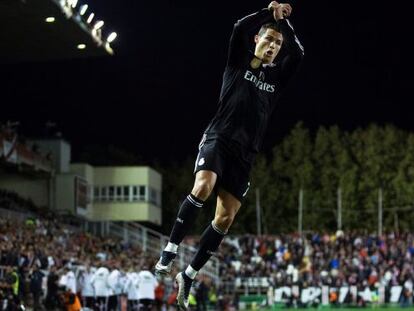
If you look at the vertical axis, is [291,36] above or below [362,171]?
below

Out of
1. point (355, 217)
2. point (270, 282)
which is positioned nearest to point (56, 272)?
point (270, 282)

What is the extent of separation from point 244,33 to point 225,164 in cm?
132

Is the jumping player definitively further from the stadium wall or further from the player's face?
the stadium wall

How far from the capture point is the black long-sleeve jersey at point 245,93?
991cm

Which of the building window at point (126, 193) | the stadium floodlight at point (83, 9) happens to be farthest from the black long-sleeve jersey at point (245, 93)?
the building window at point (126, 193)

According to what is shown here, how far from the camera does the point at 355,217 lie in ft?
278

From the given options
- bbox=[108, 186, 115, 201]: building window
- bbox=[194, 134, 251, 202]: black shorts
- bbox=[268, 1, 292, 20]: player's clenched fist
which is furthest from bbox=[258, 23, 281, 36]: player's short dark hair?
bbox=[108, 186, 115, 201]: building window

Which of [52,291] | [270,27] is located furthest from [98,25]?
[270,27]

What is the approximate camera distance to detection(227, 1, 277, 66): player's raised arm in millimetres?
9898

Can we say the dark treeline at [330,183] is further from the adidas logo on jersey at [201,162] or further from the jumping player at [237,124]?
the adidas logo on jersey at [201,162]

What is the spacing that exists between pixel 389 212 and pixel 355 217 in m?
3.76

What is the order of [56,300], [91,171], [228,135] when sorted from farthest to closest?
[91,171] < [56,300] < [228,135]

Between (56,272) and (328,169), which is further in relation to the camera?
(328,169)

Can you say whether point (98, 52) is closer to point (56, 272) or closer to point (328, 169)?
point (56, 272)
